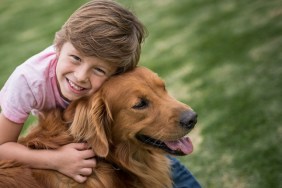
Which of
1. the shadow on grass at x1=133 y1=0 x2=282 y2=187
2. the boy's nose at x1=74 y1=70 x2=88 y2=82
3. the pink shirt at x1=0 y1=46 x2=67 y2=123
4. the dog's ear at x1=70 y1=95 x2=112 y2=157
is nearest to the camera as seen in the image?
the dog's ear at x1=70 y1=95 x2=112 y2=157

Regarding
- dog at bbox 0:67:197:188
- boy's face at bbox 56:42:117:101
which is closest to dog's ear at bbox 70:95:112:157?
dog at bbox 0:67:197:188

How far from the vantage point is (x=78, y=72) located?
3.04 m

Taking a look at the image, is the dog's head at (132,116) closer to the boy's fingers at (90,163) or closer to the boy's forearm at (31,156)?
the boy's fingers at (90,163)

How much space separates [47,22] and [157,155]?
6.18 metres

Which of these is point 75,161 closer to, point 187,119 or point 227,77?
point 187,119

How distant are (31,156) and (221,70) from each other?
3132mm

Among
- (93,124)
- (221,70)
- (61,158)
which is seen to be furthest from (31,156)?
(221,70)

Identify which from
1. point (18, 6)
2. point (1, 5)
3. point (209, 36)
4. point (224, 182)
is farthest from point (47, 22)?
point (224, 182)

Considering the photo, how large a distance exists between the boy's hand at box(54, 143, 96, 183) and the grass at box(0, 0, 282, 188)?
140 centimetres

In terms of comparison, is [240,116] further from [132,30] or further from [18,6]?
[18,6]

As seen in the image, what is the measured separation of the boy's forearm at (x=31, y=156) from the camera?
115 inches

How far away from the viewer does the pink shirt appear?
3.14 m

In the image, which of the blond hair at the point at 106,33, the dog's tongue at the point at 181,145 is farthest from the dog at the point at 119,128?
the blond hair at the point at 106,33

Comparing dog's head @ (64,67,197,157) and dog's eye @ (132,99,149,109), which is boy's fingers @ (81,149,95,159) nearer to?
dog's head @ (64,67,197,157)
